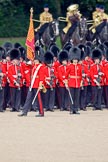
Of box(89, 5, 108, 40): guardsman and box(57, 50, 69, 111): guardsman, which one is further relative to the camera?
box(89, 5, 108, 40): guardsman

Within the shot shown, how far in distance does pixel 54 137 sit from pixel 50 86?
16.6ft

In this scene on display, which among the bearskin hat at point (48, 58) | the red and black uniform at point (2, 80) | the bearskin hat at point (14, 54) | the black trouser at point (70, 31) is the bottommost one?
the red and black uniform at point (2, 80)

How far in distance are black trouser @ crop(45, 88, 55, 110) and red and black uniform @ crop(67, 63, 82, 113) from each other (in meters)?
0.80

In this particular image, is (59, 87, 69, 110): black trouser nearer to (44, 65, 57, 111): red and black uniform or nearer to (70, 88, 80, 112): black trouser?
(44, 65, 57, 111): red and black uniform

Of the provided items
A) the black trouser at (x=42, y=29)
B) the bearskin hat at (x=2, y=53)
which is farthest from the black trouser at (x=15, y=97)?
the black trouser at (x=42, y=29)

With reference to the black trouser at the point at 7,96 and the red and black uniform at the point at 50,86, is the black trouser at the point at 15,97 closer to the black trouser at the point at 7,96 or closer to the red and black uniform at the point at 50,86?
the black trouser at the point at 7,96

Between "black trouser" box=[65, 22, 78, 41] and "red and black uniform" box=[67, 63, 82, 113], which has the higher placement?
"black trouser" box=[65, 22, 78, 41]

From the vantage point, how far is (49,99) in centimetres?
2384

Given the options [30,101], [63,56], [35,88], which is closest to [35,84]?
[35,88]

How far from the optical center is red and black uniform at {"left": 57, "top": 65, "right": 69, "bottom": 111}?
2375 cm

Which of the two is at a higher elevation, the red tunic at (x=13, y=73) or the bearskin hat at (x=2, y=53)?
the bearskin hat at (x=2, y=53)

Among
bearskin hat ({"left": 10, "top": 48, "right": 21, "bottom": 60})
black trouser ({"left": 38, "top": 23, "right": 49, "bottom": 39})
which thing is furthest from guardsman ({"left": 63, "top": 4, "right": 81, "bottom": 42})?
bearskin hat ({"left": 10, "top": 48, "right": 21, "bottom": 60})

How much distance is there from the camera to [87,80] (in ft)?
79.3

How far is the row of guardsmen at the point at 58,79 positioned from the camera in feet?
76.1
